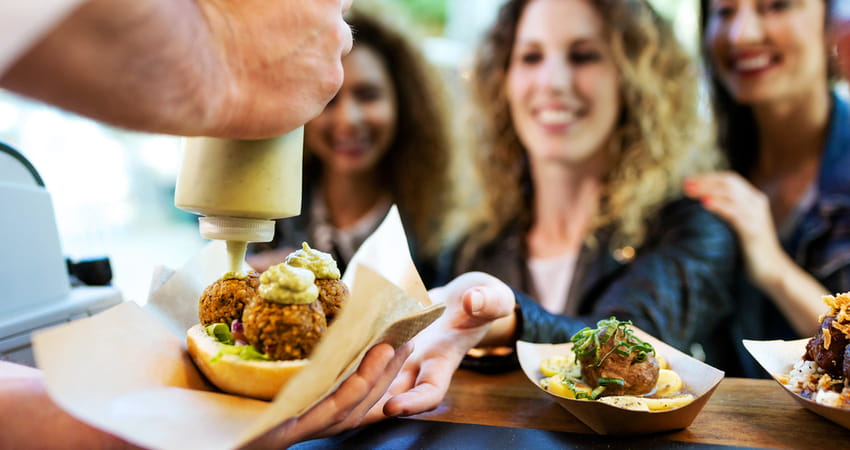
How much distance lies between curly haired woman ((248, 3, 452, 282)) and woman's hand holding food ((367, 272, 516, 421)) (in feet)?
5.58

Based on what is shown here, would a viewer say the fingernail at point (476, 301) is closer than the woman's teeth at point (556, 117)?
Yes

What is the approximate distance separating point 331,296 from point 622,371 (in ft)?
1.90

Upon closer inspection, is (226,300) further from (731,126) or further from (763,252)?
(731,126)

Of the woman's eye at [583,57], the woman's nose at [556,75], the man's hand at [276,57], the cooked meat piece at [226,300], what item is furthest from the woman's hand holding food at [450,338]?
the woman's eye at [583,57]

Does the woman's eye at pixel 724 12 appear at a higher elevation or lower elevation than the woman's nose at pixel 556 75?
higher

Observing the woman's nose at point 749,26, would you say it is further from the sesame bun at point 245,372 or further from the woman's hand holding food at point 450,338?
the sesame bun at point 245,372

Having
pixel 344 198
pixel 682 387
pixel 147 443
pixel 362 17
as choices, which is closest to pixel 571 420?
pixel 682 387

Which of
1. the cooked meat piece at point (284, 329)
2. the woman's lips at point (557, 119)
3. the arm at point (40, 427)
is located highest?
the woman's lips at point (557, 119)

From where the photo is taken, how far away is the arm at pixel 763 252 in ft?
7.43

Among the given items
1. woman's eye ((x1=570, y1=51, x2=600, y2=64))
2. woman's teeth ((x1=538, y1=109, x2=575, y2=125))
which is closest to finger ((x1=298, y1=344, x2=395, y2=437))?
woman's teeth ((x1=538, y1=109, x2=575, y2=125))

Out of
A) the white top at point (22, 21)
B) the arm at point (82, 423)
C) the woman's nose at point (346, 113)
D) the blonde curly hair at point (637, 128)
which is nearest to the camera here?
the white top at point (22, 21)

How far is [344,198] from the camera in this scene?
11.4 feet

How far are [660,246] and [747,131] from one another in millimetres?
777

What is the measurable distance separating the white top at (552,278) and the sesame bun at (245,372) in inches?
71.4
